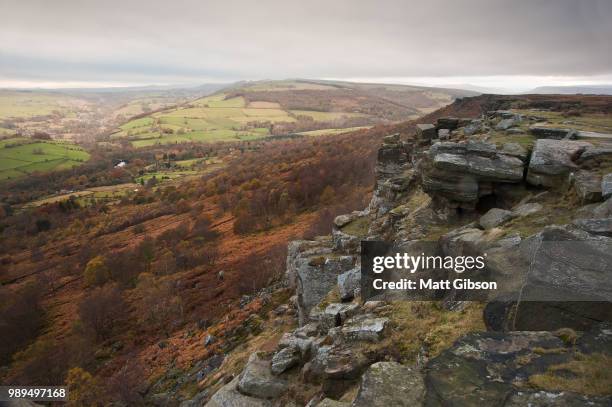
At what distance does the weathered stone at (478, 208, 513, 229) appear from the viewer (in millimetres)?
13359

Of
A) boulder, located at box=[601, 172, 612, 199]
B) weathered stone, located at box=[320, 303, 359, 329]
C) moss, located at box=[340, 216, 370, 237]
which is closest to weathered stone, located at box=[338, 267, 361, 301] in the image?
weathered stone, located at box=[320, 303, 359, 329]

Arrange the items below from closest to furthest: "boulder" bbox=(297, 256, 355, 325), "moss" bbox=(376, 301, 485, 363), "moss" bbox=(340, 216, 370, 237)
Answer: "moss" bbox=(376, 301, 485, 363)
"boulder" bbox=(297, 256, 355, 325)
"moss" bbox=(340, 216, 370, 237)

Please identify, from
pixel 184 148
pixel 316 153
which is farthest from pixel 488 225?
pixel 184 148

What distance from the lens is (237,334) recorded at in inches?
990

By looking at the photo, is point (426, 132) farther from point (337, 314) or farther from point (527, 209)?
point (337, 314)

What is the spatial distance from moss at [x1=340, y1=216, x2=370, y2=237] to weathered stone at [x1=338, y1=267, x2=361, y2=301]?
638 cm

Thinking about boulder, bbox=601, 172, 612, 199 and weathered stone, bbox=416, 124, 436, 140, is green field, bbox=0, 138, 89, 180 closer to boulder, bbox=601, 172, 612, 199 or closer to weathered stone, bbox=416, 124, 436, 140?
weathered stone, bbox=416, 124, 436, 140

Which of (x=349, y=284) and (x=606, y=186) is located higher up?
(x=606, y=186)

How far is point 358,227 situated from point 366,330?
43.7 feet

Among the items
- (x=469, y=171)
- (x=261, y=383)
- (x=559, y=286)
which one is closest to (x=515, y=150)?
(x=469, y=171)

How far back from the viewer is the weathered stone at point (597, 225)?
33.2 ft

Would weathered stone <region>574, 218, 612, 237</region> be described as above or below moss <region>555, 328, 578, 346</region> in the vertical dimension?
above

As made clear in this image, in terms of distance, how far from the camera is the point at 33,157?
144375 mm

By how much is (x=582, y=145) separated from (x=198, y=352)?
26.4 meters
